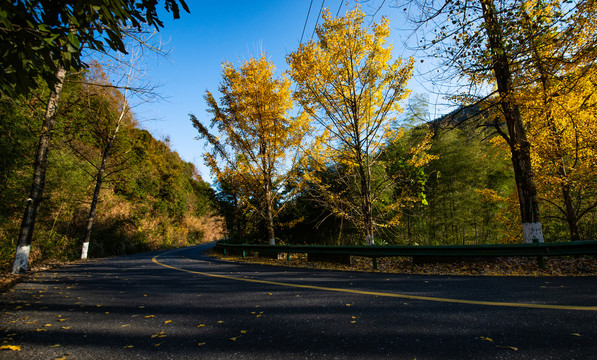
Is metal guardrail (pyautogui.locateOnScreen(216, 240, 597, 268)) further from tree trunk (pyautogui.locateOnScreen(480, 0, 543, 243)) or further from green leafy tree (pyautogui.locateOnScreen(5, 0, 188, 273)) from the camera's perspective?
A: green leafy tree (pyautogui.locateOnScreen(5, 0, 188, 273))

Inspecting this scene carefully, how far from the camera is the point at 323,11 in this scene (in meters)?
9.88

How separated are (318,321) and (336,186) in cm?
1390

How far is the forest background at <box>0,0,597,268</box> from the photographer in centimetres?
943

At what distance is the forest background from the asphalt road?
3.76m

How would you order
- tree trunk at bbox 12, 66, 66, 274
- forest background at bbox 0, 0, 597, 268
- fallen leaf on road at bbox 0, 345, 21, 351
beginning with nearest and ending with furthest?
fallen leaf on road at bbox 0, 345, 21, 351 < tree trunk at bbox 12, 66, 66, 274 < forest background at bbox 0, 0, 597, 268

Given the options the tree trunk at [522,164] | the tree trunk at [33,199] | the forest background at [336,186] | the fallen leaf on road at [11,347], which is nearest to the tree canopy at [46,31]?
the forest background at [336,186]

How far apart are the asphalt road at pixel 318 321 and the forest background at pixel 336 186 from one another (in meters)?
3.76

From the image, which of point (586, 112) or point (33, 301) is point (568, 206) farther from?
point (33, 301)

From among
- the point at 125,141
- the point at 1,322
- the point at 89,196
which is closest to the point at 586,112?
the point at 1,322

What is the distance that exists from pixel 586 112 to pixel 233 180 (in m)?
13.8

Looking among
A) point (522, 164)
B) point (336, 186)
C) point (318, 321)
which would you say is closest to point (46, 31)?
point (318, 321)

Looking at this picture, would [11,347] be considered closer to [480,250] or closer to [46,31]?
[46,31]

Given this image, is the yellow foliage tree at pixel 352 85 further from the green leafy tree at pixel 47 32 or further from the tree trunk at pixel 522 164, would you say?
the green leafy tree at pixel 47 32

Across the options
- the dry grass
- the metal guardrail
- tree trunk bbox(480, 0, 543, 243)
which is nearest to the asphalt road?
the dry grass
